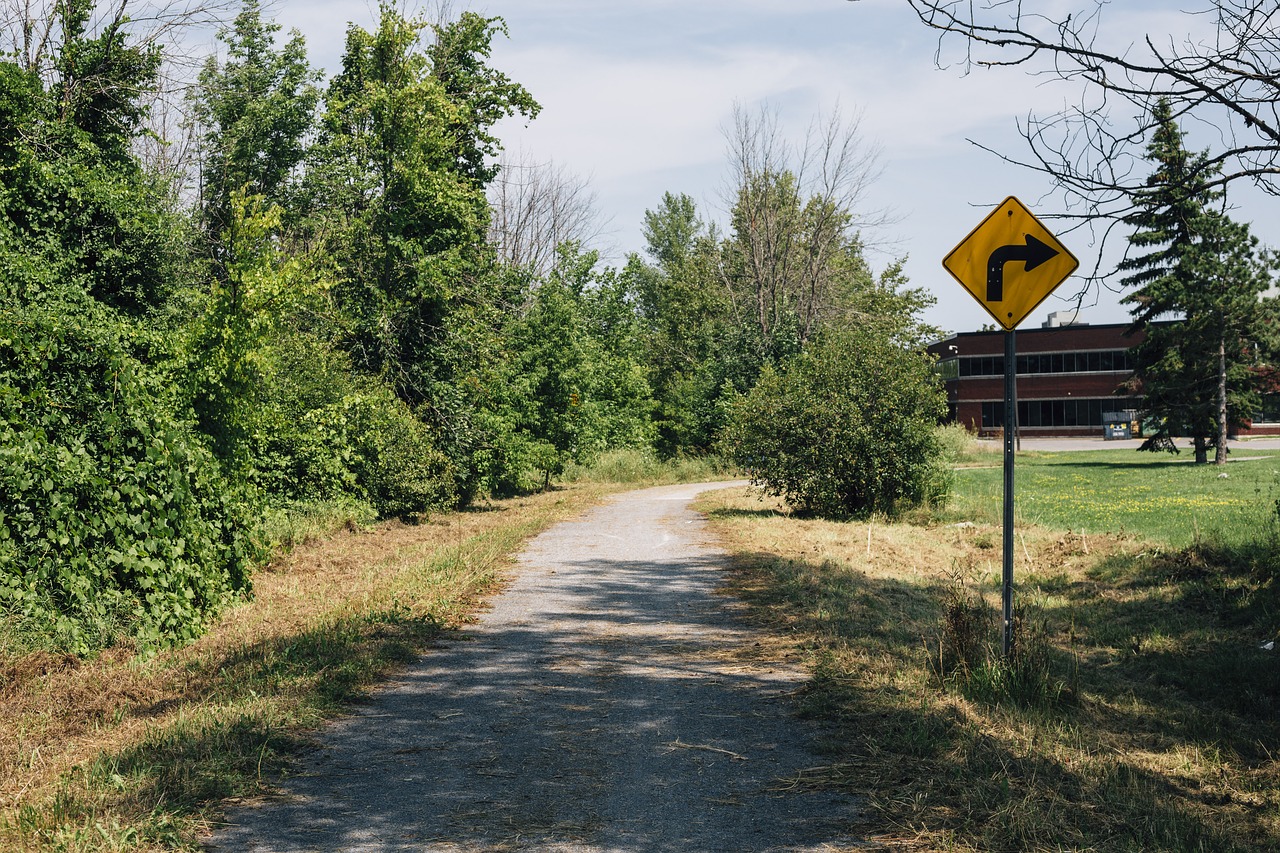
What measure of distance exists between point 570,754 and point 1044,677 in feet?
12.2

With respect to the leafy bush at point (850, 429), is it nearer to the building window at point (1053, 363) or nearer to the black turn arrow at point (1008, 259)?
the black turn arrow at point (1008, 259)

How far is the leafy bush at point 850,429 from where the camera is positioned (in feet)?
65.6

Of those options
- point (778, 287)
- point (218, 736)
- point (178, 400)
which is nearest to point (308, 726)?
point (218, 736)

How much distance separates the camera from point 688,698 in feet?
23.1

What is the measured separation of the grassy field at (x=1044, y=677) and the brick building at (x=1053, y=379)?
62.1 meters

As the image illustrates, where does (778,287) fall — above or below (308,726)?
above

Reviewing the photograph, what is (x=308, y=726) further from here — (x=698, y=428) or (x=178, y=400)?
(x=698, y=428)

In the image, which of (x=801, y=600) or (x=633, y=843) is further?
(x=801, y=600)

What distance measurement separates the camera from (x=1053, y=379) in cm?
7844

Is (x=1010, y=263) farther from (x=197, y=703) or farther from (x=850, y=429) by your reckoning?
(x=850, y=429)

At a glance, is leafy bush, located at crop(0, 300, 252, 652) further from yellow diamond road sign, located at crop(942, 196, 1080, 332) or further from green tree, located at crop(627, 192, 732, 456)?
green tree, located at crop(627, 192, 732, 456)

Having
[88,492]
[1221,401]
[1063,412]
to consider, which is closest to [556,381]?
[88,492]

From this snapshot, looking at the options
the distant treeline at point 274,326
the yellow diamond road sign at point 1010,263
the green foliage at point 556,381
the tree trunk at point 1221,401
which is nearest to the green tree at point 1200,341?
the tree trunk at point 1221,401

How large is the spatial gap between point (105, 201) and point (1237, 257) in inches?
1449
